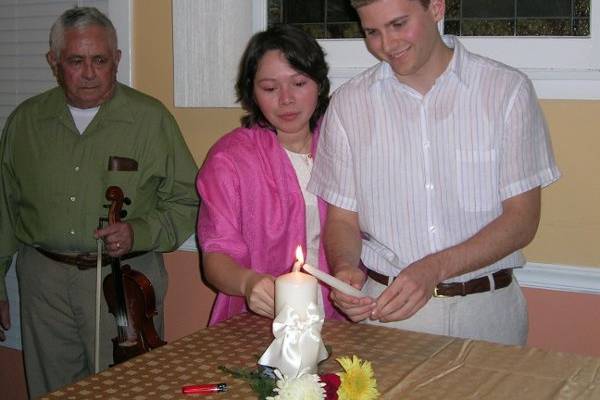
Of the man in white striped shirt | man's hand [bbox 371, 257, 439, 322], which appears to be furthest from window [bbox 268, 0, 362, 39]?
man's hand [bbox 371, 257, 439, 322]

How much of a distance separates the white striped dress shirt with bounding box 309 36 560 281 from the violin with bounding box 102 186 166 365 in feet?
2.71

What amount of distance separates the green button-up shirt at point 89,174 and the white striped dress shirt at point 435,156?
0.89 meters

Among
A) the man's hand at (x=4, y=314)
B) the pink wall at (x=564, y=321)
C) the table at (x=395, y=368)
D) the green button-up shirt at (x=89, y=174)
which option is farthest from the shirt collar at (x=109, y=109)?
the pink wall at (x=564, y=321)

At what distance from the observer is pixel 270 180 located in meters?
2.49

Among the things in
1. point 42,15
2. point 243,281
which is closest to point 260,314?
point 243,281

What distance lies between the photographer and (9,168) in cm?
316

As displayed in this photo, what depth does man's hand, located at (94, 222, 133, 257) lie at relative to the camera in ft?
9.33

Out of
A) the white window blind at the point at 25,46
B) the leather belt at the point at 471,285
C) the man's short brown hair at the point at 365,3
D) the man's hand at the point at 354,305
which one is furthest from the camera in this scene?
the white window blind at the point at 25,46

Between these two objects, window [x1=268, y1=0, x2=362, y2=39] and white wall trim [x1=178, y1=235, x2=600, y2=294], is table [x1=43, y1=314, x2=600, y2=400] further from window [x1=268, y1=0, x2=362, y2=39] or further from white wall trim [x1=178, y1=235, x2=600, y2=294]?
window [x1=268, y1=0, x2=362, y2=39]

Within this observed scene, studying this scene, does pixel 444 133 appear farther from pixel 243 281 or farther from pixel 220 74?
pixel 220 74

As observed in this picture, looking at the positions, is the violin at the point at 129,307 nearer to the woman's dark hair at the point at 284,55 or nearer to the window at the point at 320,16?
the woman's dark hair at the point at 284,55

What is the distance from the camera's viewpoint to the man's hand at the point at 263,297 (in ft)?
6.32

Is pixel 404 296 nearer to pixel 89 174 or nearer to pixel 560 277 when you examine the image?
pixel 560 277

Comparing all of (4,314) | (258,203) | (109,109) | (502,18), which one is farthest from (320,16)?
(4,314)
